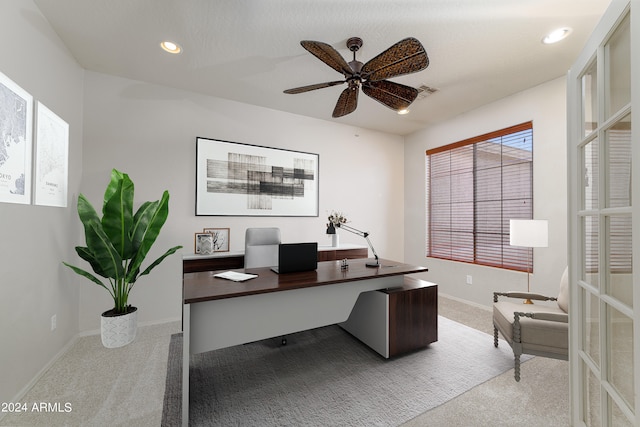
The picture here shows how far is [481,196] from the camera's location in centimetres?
364

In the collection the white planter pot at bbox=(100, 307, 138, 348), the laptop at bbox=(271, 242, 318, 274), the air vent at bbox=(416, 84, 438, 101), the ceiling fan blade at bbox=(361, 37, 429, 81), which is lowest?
the white planter pot at bbox=(100, 307, 138, 348)

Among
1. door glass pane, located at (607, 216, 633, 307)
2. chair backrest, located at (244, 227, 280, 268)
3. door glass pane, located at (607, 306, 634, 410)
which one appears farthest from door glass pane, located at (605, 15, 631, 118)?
chair backrest, located at (244, 227, 280, 268)

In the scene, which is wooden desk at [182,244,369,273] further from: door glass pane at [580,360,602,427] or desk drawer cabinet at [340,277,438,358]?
door glass pane at [580,360,602,427]

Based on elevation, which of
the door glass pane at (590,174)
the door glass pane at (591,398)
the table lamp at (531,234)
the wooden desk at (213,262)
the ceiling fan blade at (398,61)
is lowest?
the door glass pane at (591,398)

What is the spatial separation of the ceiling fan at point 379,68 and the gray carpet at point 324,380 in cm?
223

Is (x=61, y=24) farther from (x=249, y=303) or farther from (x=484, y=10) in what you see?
(x=484, y=10)

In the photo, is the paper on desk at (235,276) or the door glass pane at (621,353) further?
the paper on desk at (235,276)

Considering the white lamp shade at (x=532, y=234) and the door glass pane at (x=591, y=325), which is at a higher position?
the white lamp shade at (x=532, y=234)

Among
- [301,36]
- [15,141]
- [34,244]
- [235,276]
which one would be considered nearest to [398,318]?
[235,276]

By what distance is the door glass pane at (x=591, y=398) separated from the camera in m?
1.03

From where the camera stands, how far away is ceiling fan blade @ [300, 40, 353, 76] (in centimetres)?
162

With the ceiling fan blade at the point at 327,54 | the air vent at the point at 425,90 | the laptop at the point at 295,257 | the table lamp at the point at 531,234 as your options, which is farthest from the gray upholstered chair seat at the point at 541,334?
the air vent at the point at 425,90

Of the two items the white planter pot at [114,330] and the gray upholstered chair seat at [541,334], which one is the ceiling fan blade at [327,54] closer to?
the gray upholstered chair seat at [541,334]

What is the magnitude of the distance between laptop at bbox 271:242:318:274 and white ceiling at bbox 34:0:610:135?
5.89 feet
